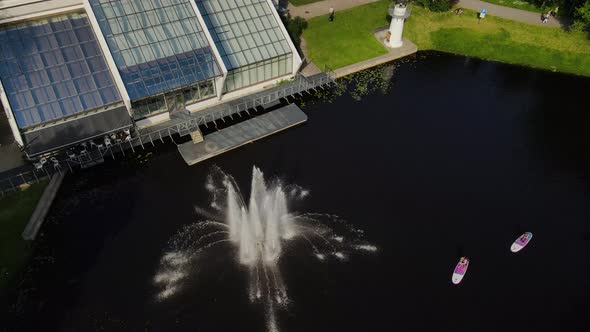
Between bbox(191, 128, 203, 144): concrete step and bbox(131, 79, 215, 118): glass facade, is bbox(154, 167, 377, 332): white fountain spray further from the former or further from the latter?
bbox(131, 79, 215, 118): glass facade

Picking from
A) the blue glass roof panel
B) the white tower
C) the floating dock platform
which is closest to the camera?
the floating dock platform

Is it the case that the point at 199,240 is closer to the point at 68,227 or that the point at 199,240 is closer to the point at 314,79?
the point at 68,227

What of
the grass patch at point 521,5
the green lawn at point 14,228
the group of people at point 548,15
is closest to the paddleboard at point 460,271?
the green lawn at point 14,228

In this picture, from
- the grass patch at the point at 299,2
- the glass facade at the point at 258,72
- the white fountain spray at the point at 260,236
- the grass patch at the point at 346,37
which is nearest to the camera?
the white fountain spray at the point at 260,236

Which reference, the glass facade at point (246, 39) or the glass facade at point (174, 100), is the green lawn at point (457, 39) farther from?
the glass facade at point (174, 100)

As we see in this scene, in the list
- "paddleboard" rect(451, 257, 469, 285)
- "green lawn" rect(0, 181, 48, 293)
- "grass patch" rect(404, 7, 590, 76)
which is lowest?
"paddleboard" rect(451, 257, 469, 285)

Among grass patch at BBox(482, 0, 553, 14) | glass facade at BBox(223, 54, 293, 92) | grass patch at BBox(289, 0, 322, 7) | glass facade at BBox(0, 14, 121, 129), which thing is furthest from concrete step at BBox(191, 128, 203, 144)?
grass patch at BBox(482, 0, 553, 14)

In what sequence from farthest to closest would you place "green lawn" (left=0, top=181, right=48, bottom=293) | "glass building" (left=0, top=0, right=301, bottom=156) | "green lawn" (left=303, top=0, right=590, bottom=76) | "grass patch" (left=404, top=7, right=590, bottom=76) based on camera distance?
1. "grass patch" (left=404, top=7, right=590, bottom=76)
2. "green lawn" (left=303, top=0, right=590, bottom=76)
3. "glass building" (left=0, top=0, right=301, bottom=156)
4. "green lawn" (left=0, top=181, right=48, bottom=293)
